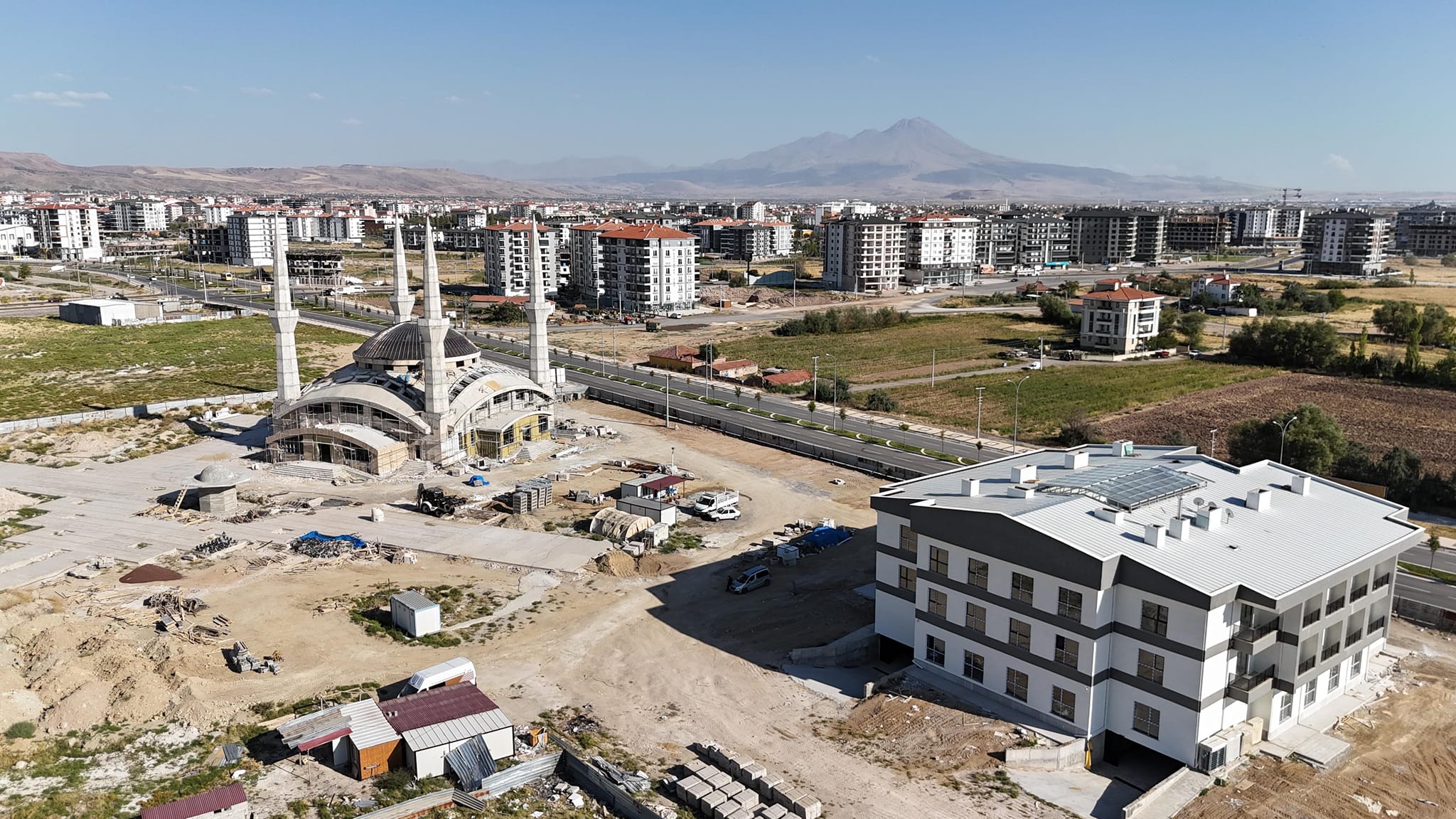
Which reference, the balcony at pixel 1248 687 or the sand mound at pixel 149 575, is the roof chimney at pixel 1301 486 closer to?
the balcony at pixel 1248 687

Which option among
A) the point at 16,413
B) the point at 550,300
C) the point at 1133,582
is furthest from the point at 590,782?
the point at 550,300

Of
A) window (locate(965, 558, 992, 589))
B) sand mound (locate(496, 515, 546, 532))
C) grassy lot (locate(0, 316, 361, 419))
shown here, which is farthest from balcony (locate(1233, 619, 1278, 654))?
grassy lot (locate(0, 316, 361, 419))

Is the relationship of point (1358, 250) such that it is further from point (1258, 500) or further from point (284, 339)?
point (284, 339)

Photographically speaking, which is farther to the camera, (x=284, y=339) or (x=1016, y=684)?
(x=284, y=339)

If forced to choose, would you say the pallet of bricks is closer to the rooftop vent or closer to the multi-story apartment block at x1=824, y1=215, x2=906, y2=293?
the rooftop vent

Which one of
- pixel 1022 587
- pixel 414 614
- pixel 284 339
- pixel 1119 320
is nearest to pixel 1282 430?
pixel 1022 587

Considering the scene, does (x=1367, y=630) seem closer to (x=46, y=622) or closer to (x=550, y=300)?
(x=46, y=622)
